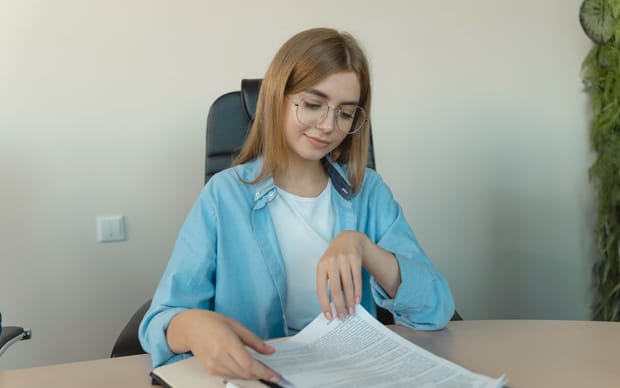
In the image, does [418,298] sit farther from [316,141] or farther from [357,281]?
[316,141]

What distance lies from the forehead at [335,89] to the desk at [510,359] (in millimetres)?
414

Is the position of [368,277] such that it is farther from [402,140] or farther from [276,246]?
[402,140]

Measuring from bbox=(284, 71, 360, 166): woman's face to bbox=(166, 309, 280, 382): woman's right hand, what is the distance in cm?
42

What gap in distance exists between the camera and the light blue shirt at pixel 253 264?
1.00 metres

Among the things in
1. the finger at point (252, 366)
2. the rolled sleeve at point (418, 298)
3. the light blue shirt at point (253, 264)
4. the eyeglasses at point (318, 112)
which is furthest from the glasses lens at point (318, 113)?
the finger at point (252, 366)

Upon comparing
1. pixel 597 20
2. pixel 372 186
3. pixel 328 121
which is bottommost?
pixel 372 186

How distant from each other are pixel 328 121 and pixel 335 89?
0.06 m

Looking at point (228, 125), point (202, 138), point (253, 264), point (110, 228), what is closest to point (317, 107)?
point (253, 264)

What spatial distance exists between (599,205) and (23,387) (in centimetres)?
199

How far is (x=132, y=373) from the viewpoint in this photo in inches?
32.0

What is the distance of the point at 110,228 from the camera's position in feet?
5.83

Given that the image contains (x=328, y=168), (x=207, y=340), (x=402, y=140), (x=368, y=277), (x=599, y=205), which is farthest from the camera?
(x=599, y=205)

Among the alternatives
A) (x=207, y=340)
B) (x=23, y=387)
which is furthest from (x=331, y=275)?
(x=23, y=387)

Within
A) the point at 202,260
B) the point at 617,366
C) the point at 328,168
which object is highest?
the point at 328,168
